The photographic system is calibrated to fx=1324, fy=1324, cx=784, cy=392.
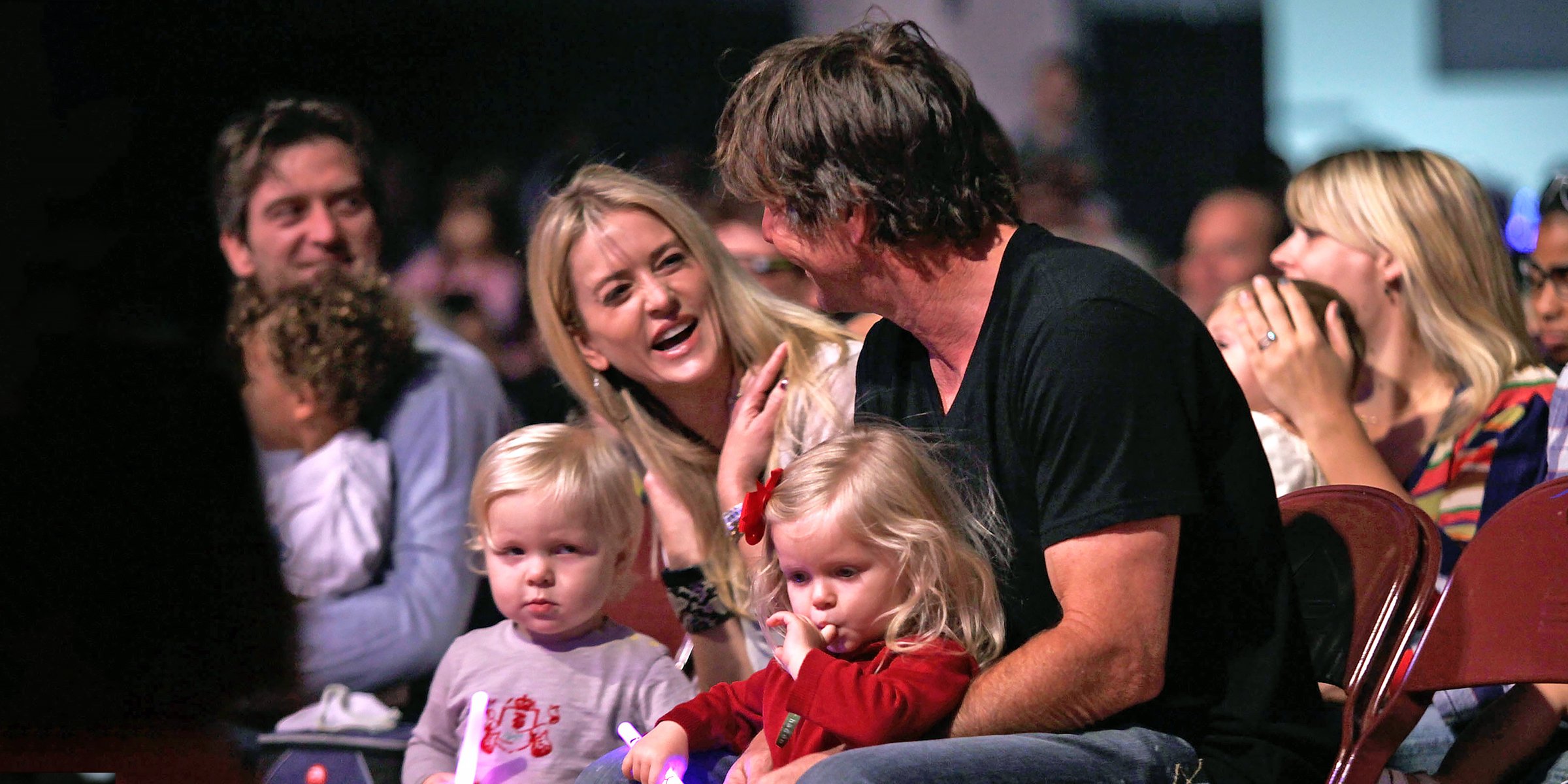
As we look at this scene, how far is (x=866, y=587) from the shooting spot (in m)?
1.90

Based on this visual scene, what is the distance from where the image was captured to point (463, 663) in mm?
2611

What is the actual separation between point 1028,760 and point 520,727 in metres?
1.18

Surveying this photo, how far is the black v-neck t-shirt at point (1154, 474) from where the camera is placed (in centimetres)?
167

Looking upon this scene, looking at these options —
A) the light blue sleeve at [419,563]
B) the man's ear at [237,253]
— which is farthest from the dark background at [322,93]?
the light blue sleeve at [419,563]

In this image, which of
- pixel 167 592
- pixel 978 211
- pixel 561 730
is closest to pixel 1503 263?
pixel 978 211

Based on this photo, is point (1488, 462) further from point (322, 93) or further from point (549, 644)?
point (322, 93)

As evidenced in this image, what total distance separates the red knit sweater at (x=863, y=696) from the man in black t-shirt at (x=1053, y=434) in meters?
0.05

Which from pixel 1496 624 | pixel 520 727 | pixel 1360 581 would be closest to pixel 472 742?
pixel 520 727

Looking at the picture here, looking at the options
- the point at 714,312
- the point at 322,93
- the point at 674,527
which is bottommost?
the point at 674,527

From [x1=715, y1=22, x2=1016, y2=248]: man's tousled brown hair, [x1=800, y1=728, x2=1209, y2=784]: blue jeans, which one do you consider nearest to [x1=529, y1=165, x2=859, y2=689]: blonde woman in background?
[x1=715, y1=22, x2=1016, y2=248]: man's tousled brown hair

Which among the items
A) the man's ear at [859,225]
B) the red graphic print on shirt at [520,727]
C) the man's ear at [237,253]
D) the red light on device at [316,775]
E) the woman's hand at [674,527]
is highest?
the man's ear at [859,225]

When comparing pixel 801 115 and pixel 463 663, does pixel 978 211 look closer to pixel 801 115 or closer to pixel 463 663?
pixel 801 115

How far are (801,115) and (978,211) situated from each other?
30cm

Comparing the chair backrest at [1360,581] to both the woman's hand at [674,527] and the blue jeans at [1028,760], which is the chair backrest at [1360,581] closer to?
the blue jeans at [1028,760]
